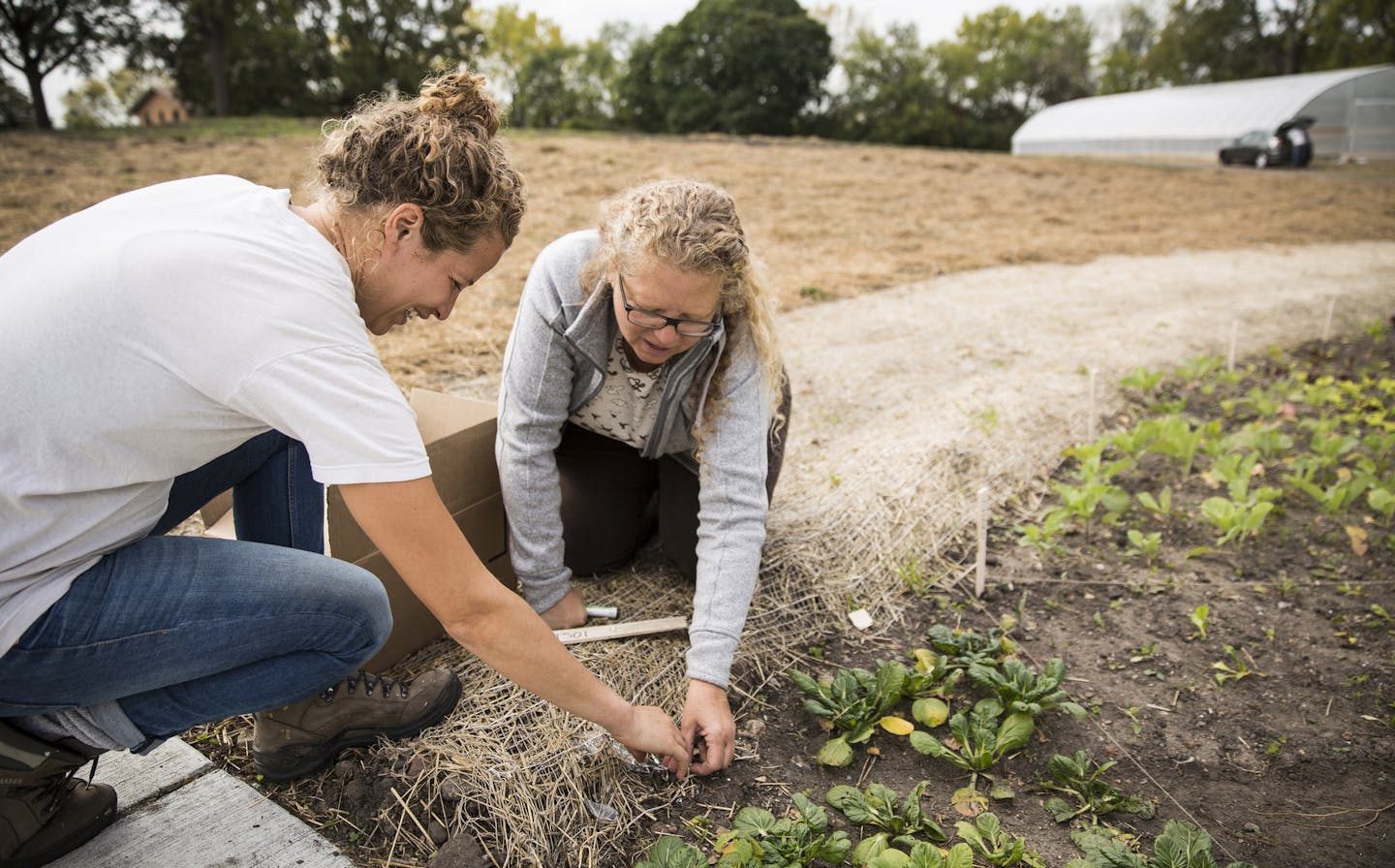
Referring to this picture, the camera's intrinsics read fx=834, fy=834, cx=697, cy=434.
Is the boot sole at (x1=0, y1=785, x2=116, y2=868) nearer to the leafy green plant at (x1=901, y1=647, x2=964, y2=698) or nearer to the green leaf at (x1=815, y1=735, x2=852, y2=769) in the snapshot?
the green leaf at (x1=815, y1=735, x2=852, y2=769)

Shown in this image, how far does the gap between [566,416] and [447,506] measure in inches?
14.4

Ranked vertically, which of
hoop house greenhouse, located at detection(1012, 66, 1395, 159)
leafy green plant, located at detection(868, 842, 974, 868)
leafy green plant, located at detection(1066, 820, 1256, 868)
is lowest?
leafy green plant, located at detection(1066, 820, 1256, 868)

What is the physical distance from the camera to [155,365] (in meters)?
1.13

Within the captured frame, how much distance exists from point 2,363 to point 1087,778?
204 cm

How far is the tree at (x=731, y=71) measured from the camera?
95.0ft

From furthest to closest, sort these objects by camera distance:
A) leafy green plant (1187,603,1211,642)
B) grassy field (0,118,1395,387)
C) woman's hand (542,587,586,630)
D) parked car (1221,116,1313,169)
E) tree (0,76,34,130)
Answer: tree (0,76,34,130) < parked car (1221,116,1313,169) < grassy field (0,118,1395,387) < leafy green plant (1187,603,1211,642) < woman's hand (542,587,586,630)

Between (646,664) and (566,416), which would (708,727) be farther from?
(566,416)

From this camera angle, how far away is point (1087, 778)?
69.4 inches

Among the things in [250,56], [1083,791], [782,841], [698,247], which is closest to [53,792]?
[782,841]

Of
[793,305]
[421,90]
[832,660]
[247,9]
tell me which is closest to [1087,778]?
[832,660]

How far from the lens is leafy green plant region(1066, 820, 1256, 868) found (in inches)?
58.7

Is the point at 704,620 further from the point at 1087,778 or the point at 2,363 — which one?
the point at 2,363

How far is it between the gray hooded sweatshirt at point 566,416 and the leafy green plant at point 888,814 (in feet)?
1.37

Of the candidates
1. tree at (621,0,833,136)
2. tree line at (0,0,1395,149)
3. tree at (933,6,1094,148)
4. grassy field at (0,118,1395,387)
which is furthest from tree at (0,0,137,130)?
tree at (933,6,1094,148)
